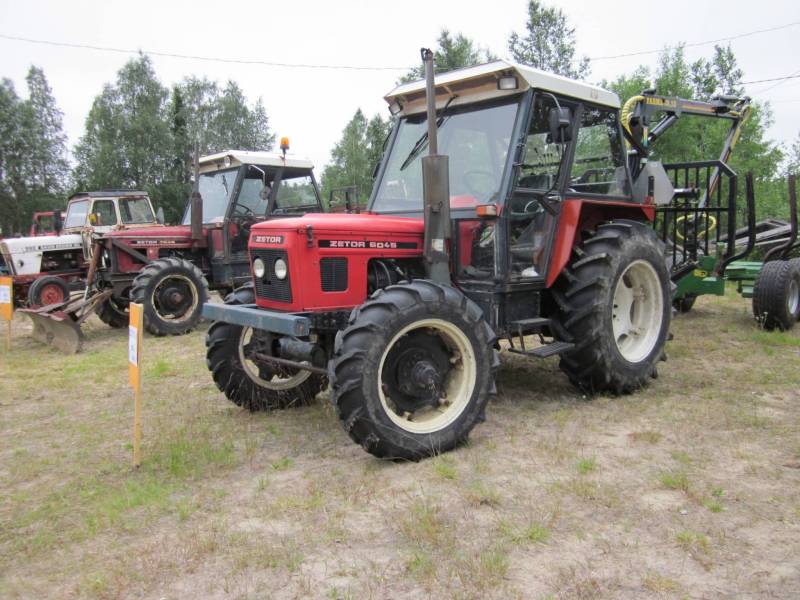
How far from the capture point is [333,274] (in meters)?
4.23

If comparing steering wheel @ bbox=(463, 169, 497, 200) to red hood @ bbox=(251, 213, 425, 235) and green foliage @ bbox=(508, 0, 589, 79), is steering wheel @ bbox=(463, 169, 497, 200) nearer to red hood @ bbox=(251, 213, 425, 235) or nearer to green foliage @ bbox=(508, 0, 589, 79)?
red hood @ bbox=(251, 213, 425, 235)

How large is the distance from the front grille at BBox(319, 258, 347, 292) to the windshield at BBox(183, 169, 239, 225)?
6.06 metres

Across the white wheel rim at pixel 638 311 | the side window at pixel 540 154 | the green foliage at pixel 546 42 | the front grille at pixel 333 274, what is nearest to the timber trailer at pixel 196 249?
the front grille at pixel 333 274

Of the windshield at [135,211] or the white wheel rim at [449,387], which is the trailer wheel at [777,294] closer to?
the white wheel rim at [449,387]

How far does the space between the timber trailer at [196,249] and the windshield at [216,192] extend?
0.01 meters

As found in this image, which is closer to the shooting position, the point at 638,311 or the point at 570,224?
the point at 570,224

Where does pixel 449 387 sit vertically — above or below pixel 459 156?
below

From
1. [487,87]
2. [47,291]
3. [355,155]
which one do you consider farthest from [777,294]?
[355,155]

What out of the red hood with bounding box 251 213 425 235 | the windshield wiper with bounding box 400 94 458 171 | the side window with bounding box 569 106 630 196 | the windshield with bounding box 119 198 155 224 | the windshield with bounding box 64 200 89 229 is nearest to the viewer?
the red hood with bounding box 251 213 425 235

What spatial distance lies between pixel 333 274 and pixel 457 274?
3.33ft

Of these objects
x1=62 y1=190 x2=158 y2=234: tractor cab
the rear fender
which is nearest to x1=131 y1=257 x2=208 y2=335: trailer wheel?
x1=62 y1=190 x2=158 y2=234: tractor cab

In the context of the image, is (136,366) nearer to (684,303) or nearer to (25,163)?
(684,303)

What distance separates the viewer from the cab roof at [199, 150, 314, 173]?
9672mm

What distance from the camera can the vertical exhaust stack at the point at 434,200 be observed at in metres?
4.05
